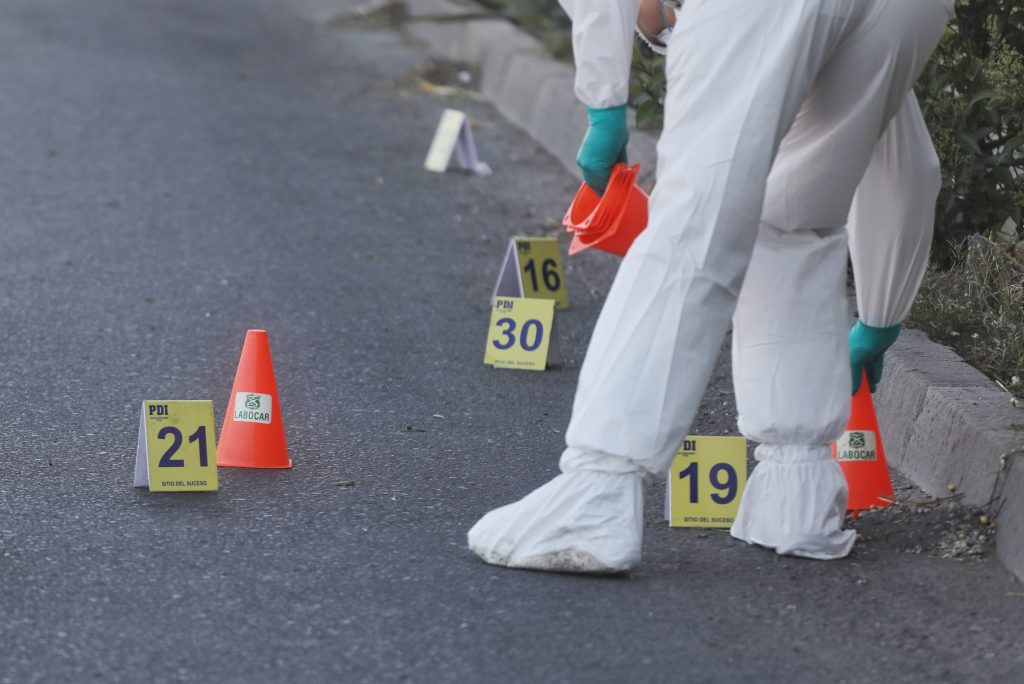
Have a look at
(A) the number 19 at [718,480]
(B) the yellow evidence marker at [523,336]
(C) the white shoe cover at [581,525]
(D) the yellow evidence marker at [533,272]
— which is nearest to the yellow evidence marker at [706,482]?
(A) the number 19 at [718,480]

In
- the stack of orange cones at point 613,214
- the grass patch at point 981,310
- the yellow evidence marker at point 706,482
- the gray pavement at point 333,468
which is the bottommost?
the gray pavement at point 333,468

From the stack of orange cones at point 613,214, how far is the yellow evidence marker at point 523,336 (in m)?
0.96

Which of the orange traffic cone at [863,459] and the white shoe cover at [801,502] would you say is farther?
the orange traffic cone at [863,459]

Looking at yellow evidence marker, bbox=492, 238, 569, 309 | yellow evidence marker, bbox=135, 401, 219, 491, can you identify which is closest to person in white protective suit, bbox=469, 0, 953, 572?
yellow evidence marker, bbox=135, 401, 219, 491

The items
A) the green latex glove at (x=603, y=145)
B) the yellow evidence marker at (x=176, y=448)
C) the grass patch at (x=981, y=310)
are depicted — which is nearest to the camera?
the green latex glove at (x=603, y=145)

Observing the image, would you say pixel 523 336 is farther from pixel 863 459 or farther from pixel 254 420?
pixel 863 459

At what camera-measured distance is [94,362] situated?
4578 mm

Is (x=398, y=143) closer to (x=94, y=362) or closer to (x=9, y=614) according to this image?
(x=94, y=362)

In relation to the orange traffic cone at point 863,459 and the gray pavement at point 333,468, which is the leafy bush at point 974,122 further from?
the orange traffic cone at point 863,459

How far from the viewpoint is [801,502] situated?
3168 millimetres

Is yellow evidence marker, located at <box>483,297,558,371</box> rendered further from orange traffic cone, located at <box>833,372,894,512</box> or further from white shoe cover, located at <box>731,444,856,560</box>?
white shoe cover, located at <box>731,444,856,560</box>

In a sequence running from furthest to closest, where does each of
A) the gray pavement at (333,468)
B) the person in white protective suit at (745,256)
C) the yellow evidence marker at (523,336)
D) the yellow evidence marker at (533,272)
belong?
1. the yellow evidence marker at (533,272)
2. the yellow evidence marker at (523,336)
3. the person in white protective suit at (745,256)
4. the gray pavement at (333,468)

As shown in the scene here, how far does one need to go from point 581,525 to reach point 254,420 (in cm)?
114

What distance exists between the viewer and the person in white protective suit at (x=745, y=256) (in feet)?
9.53
